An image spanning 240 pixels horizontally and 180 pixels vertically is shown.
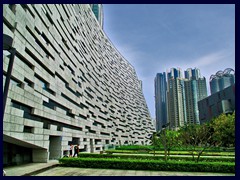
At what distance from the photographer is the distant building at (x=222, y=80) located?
484 feet

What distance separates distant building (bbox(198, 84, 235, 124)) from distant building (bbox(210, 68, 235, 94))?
146 feet

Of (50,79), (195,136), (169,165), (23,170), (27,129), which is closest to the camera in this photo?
(23,170)

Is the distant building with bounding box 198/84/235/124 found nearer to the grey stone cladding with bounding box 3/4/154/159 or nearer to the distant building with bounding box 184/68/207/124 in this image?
the distant building with bounding box 184/68/207/124

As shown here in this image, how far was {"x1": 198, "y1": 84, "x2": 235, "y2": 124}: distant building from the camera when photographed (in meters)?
91.2

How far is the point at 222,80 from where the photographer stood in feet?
499

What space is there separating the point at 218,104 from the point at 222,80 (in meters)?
61.0

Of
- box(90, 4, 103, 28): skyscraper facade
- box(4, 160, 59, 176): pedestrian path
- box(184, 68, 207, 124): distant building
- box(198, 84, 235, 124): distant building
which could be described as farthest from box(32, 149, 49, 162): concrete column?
box(90, 4, 103, 28): skyscraper facade

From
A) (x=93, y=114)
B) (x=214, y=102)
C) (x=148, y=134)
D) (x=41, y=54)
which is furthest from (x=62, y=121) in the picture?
(x=148, y=134)

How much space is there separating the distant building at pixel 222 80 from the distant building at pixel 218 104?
4465 centimetres

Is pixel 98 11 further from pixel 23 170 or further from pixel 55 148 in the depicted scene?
pixel 23 170

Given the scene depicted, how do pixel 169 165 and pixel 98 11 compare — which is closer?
pixel 169 165

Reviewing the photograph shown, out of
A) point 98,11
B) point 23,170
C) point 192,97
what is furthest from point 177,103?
point 23,170

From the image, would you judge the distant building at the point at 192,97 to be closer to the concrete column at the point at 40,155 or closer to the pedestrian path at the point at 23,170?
the concrete column at the point at 40,155

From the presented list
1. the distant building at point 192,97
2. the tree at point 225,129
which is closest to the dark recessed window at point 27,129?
the tree at point 225,129
